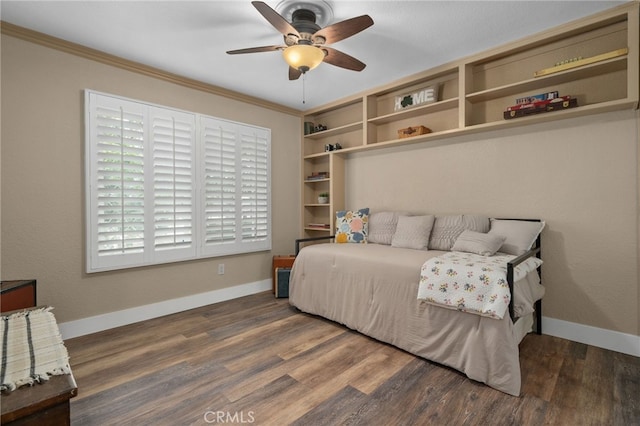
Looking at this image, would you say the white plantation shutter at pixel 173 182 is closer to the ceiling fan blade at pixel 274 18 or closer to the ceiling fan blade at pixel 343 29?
the ceiling fan blade at pixel 274 18

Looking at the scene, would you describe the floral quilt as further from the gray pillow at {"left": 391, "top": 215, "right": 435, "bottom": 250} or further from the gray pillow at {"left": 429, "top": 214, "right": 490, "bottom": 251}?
the gray pillow at {"left": 391, "top": 215, "right": 435, "bottom": 250}

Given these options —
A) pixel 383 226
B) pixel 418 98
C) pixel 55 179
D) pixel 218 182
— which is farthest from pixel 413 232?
pixel 55 179

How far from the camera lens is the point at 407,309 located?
2.34 metres

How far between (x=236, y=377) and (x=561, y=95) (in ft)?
10.9

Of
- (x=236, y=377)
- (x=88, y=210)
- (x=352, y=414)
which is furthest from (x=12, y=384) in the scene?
(x=88, y=210)

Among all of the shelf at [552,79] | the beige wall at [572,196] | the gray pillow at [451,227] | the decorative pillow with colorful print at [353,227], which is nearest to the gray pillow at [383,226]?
the decorative pillow with colorful print at [353,227]

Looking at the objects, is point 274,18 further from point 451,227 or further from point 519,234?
point 519,234

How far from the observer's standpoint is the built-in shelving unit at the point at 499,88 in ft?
7.40

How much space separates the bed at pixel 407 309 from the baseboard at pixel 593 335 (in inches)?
4.1

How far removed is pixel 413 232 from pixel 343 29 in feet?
6.22

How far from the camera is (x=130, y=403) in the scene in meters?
1.75

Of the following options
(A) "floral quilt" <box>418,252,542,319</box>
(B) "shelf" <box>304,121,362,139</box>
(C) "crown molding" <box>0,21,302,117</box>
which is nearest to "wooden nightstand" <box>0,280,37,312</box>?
(C) "crown molding" <box>0,21,302,117</box>

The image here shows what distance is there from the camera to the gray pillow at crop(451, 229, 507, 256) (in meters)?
2.41

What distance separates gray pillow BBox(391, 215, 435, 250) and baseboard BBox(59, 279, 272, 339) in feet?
6.28
